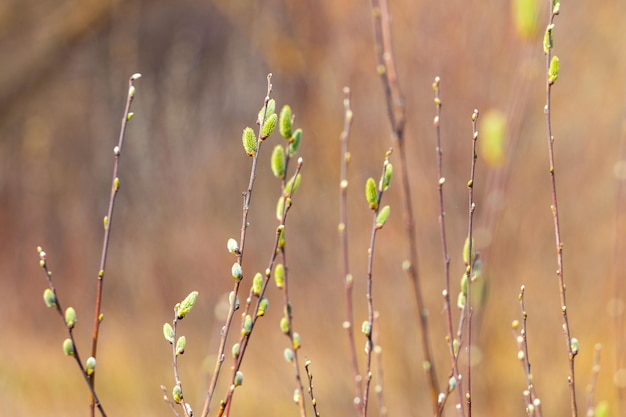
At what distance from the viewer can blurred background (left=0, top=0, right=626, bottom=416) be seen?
345 centimetres

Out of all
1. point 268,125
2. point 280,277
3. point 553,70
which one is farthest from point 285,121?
point 553,70

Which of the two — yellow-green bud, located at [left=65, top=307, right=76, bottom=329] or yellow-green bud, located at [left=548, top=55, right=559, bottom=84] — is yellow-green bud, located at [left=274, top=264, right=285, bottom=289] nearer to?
yellow-green bud, located at [left=65, top=307, right=76, bottom=329]

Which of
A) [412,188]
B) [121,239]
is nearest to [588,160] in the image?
[412,188]

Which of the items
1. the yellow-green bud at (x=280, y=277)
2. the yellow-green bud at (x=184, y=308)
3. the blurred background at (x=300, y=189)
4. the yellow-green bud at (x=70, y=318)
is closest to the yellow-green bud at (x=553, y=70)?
the blurred background at (x=300, y=189)

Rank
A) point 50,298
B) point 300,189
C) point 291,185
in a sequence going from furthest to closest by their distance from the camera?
point 300,189 < point 291,185 < point 50,298

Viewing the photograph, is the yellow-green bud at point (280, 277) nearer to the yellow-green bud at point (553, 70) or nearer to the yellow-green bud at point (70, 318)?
the yellow-green bud at point (70, 318)

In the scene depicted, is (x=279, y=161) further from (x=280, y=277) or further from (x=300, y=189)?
(x=300, y=189)

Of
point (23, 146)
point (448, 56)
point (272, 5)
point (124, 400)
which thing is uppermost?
point (23, 146)

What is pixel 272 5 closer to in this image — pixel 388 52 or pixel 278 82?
pixel 278 82

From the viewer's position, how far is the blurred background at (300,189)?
345cm

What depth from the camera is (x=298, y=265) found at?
13.9ft

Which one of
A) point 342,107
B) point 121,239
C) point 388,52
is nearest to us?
point 388,52

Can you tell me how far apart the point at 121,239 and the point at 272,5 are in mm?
2603

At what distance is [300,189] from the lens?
454 cm
